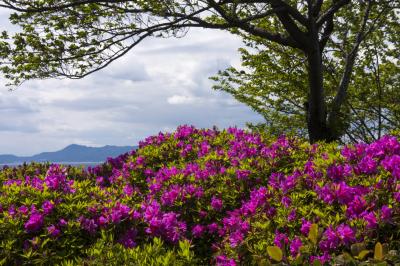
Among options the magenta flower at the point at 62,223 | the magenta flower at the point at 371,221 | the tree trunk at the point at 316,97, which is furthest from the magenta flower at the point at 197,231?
the tree trunk at the point at 316,97

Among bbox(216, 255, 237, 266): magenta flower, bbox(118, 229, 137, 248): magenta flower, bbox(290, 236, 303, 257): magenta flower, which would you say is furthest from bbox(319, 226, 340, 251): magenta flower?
bbox(118, 229, 137, 248): magenta flower

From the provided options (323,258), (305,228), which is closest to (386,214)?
(305,228)

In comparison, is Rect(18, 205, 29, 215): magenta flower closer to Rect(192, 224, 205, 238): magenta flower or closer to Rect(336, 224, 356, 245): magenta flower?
Rect(192, 224, 205, 238): magenta flower

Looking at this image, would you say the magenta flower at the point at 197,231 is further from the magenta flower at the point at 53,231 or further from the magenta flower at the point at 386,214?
the magenta flower at the point at 386,214

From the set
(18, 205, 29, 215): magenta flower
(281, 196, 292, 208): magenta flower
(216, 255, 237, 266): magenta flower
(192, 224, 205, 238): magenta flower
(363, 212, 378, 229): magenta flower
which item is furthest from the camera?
(192, 224, 205, 238): magenta flower

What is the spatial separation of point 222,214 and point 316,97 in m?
7.41

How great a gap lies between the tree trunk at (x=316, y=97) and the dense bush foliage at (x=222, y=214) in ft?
18.0

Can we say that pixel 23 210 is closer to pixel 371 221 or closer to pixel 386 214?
pixel 371 221

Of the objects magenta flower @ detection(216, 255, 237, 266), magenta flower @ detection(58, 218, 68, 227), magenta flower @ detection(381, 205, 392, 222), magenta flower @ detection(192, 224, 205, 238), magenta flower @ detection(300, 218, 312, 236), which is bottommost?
magenta flower @ detection(216, 255, 237, 266)

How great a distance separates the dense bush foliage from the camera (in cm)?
421

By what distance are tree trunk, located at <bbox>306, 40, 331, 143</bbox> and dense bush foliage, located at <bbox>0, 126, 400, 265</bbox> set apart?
18.0 feet

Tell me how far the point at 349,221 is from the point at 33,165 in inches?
285

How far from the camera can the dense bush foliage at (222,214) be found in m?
4.21

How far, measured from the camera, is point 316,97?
1258 cm
